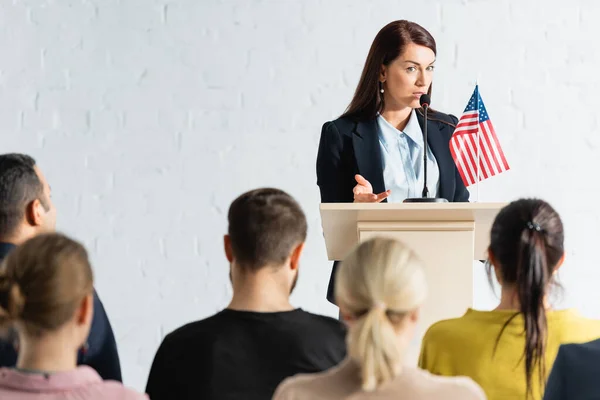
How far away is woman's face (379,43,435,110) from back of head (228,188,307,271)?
1.28m

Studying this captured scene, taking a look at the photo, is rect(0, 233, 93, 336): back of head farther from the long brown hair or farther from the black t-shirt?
the long brown hair

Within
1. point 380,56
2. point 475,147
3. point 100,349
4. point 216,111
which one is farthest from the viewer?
point 216,111

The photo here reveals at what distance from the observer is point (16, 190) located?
2.40 m

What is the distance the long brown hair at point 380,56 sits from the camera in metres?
3.34

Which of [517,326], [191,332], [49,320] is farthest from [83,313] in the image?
[517,326]

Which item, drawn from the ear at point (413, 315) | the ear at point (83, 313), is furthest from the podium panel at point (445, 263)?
the ear at point (83, 313)

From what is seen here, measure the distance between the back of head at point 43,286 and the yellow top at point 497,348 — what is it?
0.71 metres

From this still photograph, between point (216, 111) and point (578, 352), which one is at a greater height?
point (216, 111)

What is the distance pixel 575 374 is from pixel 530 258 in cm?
29

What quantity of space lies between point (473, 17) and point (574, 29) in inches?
16.9

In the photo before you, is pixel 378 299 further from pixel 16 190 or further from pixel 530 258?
pixel 16 190

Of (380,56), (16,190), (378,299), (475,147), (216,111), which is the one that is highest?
(380,56)

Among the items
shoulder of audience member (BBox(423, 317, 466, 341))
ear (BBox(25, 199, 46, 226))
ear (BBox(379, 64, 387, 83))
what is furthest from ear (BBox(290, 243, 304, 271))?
ear (BBox(379, 64, 387, 83))

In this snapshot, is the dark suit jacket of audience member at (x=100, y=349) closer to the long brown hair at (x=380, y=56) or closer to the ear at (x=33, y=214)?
the ear at (x=33, y=214)
